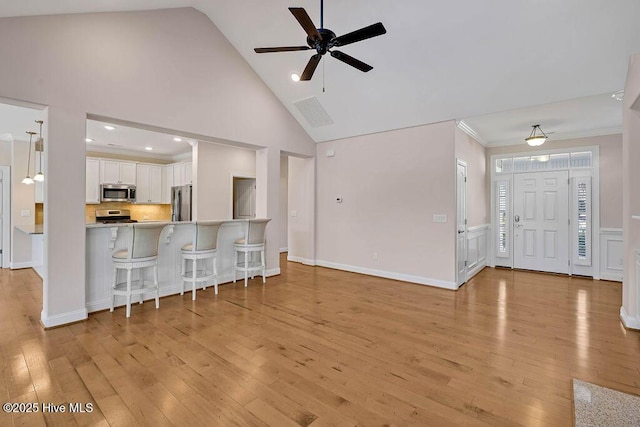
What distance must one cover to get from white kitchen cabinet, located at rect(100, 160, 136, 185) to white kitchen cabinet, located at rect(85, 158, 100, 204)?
0.10 m

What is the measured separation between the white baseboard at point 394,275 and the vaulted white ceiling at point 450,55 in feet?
8.67

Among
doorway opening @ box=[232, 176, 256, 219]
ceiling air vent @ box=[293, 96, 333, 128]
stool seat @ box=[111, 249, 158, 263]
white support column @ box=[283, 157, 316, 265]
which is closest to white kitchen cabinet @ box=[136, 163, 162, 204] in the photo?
doorway opening @ box=[232, 176, 256, 219]

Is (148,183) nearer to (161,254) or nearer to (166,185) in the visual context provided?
(166,185)

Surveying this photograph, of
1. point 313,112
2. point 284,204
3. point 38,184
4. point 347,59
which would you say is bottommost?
point 284,204

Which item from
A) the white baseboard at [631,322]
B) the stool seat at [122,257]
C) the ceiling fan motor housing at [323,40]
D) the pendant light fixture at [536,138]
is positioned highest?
the ceiling fan motor housing at [323,40]

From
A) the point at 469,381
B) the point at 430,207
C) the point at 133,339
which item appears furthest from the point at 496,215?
the point at 133,339

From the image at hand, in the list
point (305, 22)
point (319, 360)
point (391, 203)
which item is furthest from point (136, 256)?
point (391, 203)

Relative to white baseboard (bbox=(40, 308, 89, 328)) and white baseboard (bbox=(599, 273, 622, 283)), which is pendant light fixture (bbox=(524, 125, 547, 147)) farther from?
white baseboard (bbox=(40, 308, 89, 328))

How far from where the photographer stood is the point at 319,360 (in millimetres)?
2502

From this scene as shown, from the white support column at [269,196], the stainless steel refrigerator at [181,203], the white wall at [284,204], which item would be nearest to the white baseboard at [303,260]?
the white support column at [269,196]

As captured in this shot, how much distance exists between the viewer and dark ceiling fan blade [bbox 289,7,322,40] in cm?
226

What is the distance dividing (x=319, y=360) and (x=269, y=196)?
3426 mm

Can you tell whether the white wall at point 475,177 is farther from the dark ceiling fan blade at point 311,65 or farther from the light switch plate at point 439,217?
the dark ceiling fan blade at point 311,65

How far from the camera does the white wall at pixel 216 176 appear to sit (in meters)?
6.22
